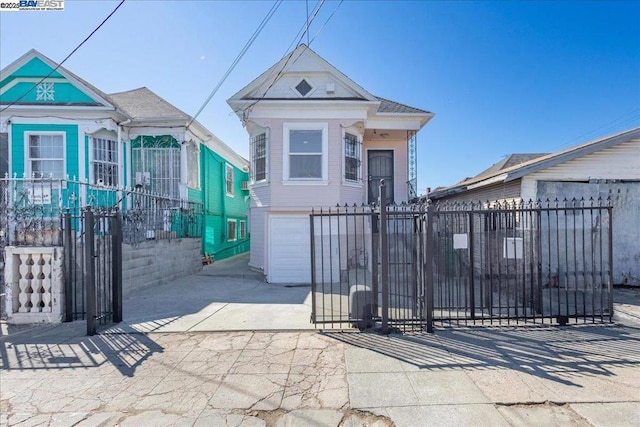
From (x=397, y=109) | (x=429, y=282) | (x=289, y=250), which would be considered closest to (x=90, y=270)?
(x=429, y=282)

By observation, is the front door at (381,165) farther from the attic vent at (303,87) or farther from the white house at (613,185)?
the white house at (613,185)

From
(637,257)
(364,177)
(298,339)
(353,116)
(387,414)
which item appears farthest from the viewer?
(364,177)

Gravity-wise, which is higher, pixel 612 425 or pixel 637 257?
pixel 637 257

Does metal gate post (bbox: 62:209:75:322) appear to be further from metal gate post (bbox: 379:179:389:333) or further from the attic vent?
the attic vent

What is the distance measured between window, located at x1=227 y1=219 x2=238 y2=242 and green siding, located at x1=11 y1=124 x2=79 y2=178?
24.5 ft

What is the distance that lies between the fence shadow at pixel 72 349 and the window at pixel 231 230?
11700 millimetres

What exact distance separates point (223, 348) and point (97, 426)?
1794 millimetres

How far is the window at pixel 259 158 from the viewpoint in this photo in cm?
1066

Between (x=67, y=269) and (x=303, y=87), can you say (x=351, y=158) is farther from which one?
(x=67, y=269)

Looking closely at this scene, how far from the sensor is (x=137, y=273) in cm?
820

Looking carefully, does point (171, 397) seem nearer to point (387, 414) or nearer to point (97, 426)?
point (97, 426)

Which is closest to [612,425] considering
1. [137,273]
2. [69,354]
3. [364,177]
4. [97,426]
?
[97,426]

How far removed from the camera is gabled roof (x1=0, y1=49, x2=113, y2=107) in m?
10.3

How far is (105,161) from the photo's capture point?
11.3 m
